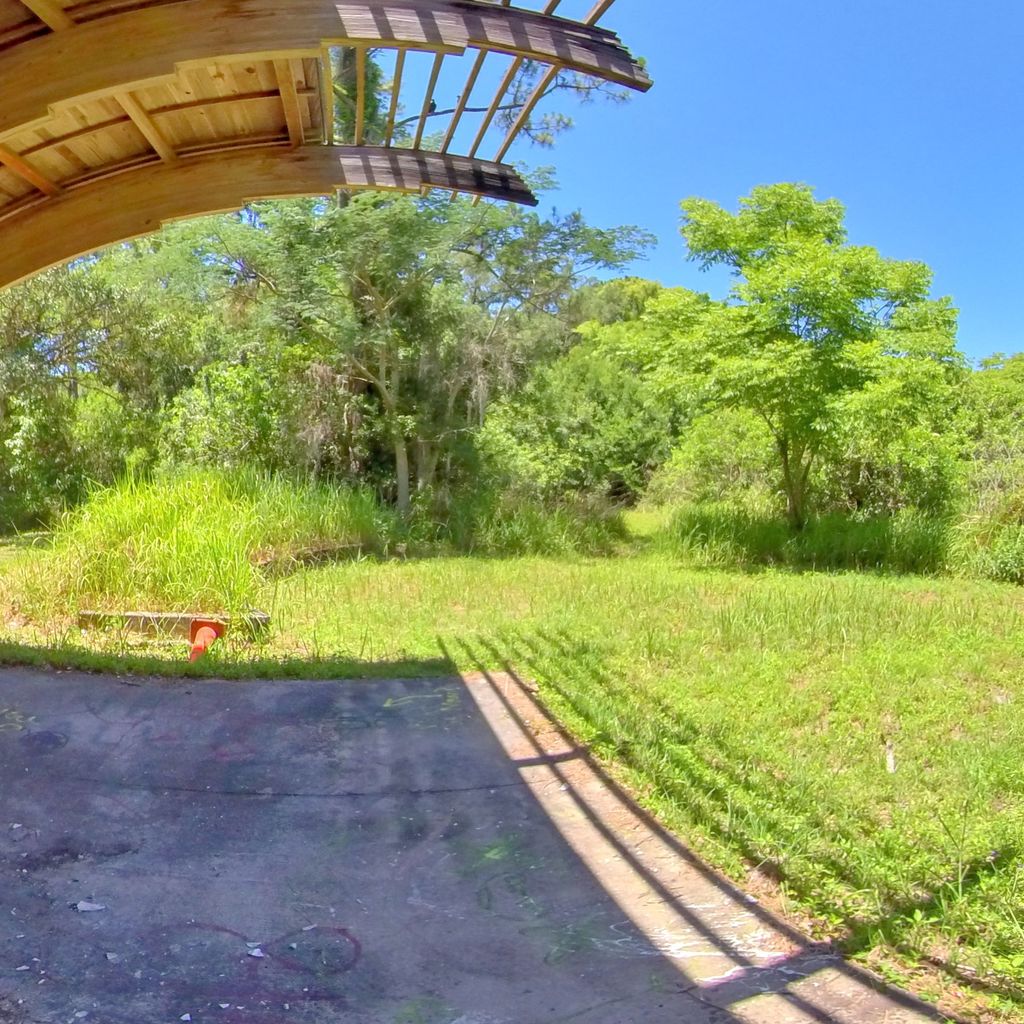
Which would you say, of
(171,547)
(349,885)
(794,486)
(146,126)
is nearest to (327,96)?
(146,126)

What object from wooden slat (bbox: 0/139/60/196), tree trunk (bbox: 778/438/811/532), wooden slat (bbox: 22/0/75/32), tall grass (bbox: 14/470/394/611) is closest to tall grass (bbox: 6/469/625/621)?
tall grass (bbox: 14/470/394/611)

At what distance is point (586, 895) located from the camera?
342cm

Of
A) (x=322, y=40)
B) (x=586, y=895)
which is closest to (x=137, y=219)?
(x=322, y=40)

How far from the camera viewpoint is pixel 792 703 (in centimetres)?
536

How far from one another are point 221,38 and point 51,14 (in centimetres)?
65

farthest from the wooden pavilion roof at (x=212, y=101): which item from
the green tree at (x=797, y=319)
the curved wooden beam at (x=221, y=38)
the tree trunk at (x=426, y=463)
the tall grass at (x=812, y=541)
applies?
the tree trunk at (x=426, y=463)

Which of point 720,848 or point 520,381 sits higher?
point 520,381

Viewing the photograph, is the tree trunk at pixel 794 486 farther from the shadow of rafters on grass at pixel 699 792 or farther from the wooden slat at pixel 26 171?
the wooden slat at pixel 26 171

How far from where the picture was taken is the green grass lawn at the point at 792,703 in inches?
131

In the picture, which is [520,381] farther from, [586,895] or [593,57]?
[586,895]

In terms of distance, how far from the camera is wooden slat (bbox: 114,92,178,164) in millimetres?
4279

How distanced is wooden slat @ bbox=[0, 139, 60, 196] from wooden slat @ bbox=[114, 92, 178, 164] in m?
0.61

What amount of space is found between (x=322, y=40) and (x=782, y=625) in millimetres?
5057

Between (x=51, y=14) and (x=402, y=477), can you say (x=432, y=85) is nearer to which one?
(x=51, y=14)
